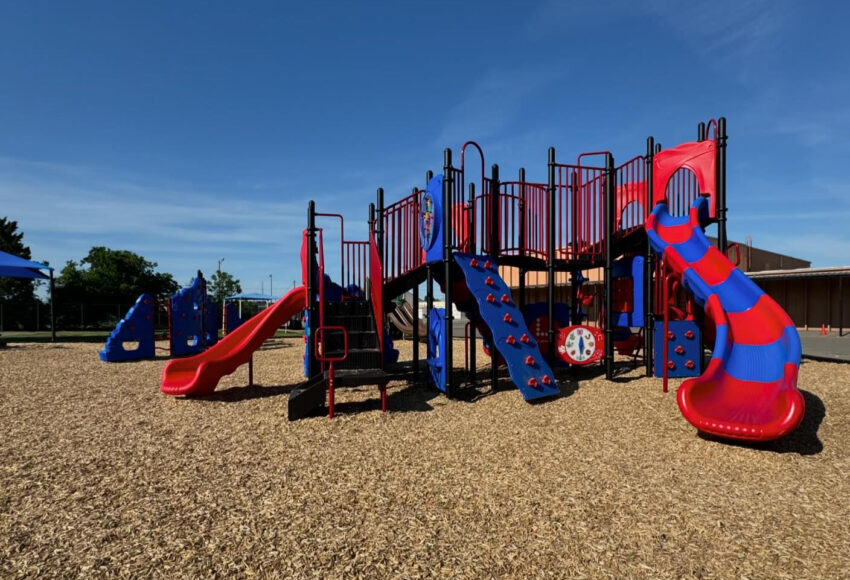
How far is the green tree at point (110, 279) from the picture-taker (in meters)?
37.0

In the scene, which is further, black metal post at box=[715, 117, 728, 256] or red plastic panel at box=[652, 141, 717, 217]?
red plastic panel at box=[652, 141, 717, 217]

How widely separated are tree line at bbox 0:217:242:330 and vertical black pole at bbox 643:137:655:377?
34586 millimetres

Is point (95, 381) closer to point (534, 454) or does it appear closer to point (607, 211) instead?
point (534, 454)

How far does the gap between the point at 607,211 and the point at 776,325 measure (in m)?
3.17

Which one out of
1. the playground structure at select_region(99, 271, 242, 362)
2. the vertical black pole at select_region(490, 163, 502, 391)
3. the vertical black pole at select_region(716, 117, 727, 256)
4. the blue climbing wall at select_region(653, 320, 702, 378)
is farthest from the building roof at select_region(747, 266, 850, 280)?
the playground structure at select_region(99, 271, 242, 362)

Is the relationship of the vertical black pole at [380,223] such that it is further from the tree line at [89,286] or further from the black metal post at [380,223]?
the tree line at [89,286]

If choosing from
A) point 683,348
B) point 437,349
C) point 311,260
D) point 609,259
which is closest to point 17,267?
point 311,260

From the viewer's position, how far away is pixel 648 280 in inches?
341

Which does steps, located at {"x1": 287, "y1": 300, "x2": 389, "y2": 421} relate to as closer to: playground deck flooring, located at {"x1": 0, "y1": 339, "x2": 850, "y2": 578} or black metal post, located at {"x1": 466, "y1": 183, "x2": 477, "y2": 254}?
playground deck flooring, located at {"x1": 0, "y1": 339, "x2": 850, "y2": 578}

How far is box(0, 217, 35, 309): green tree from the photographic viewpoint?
3572 centimetres

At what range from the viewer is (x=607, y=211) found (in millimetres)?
8516

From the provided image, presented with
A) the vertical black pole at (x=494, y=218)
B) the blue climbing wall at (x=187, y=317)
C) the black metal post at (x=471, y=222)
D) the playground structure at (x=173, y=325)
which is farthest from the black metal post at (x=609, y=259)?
the blue climbing wall at (x=187, y=317)

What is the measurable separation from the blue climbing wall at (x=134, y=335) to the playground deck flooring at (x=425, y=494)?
7.07 metres

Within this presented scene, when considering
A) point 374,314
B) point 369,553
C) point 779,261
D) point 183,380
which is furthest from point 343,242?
point 779,261
